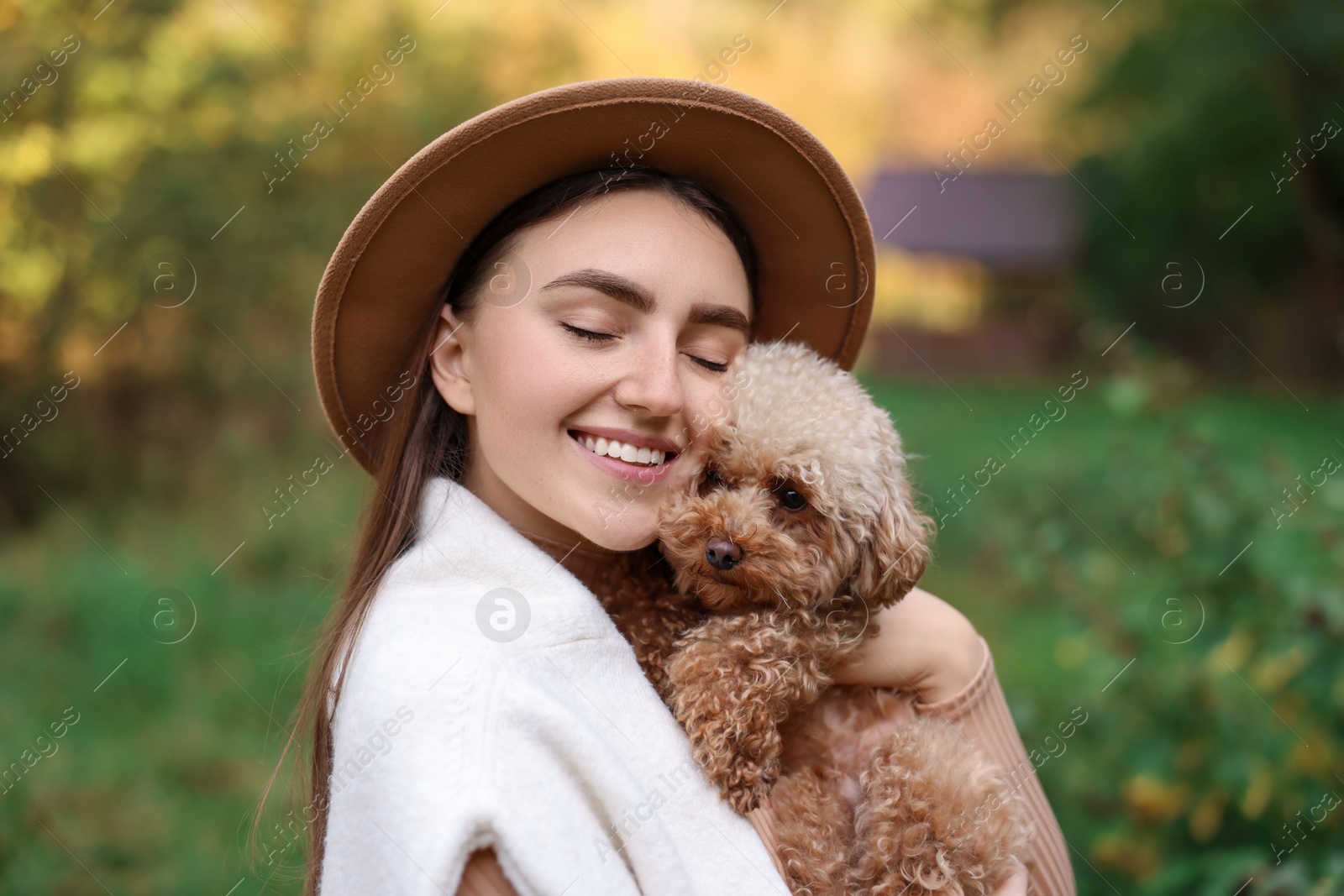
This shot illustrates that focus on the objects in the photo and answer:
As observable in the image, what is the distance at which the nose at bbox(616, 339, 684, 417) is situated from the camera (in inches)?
69.5

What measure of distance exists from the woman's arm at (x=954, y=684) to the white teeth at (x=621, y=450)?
0.65m

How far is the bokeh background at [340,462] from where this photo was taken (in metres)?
3.14

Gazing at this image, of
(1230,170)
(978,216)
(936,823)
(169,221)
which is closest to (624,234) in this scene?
(936,823)

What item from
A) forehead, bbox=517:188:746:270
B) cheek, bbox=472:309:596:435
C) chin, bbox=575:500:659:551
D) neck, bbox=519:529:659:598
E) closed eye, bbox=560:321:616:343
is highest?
forehead, bbox=517:188:746:270

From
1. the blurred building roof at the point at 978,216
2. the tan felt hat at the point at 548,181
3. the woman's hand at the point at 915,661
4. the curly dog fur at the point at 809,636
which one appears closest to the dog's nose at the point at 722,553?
the curly dog fur at the point at 809,636

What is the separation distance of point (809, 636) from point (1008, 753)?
55 cm

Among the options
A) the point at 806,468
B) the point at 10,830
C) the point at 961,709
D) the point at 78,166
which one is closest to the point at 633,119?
the point at 806,468

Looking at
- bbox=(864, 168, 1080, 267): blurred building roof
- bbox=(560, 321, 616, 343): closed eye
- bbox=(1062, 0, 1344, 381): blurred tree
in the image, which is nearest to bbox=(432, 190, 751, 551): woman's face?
bbox=(560, 321, 616, 343): closed eye

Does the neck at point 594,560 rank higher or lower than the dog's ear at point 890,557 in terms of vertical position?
lower

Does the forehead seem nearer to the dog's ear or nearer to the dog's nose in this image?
the dog's nose

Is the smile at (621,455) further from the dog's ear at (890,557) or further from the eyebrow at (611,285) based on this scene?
the dog's ear at (890,557)

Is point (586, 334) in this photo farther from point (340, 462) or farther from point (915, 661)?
point (340, 462)

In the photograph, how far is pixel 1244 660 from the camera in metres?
3.07

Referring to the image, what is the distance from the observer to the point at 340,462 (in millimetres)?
8742
